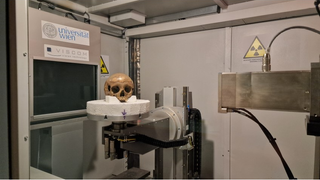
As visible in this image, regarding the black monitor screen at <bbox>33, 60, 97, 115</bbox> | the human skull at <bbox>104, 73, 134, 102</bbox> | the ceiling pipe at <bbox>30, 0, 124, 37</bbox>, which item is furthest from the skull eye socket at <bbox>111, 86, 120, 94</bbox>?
the ceiling pipe at <bbox>30, 0, 124, 37</bbox>

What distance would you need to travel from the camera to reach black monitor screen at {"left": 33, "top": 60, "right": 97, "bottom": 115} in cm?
109

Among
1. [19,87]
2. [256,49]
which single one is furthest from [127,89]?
[256,49]

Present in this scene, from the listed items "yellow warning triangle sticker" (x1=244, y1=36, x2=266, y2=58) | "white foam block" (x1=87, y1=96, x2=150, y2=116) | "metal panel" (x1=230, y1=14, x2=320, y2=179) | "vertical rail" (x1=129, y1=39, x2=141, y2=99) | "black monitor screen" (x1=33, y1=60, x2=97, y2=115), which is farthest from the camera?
"vertical rail" (x1=129, y1=39, x2=141, y2=99)

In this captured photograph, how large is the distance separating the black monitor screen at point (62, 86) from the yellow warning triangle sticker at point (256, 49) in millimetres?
1025

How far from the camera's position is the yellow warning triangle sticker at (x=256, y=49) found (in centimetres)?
136

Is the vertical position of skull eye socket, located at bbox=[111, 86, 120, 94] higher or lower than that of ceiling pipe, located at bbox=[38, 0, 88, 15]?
lower

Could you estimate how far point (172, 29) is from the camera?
5.06 feet

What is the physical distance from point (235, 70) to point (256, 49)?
0.19 metres

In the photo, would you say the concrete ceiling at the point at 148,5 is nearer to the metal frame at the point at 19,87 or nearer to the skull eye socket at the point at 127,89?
the skull eye socket at the point at 127,89

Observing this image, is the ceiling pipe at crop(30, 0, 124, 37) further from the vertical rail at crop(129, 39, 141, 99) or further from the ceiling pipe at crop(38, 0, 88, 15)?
the vertical rail at crop(129, 39, 141, 99)

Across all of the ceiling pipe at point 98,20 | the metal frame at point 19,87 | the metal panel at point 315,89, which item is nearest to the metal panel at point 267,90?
the metal panel at point 315,89

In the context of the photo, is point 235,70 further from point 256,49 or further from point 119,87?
point 119,87

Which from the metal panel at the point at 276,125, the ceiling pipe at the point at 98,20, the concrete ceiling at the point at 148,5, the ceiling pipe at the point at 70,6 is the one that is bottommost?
the metal panel at the point at 276,125

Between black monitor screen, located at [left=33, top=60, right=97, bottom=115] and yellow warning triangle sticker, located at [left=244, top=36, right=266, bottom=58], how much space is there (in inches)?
40.4
